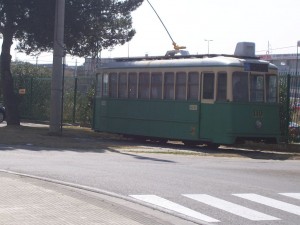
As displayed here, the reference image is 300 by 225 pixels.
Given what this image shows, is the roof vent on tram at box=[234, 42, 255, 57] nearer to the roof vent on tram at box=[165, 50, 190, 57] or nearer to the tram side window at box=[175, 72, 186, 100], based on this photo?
the tram side window at box=[175, 72, 186, 100]

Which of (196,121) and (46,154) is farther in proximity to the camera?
(196,121)

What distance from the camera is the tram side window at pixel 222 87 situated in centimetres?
2256

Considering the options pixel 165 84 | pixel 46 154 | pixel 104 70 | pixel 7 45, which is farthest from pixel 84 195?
pixel 7 45

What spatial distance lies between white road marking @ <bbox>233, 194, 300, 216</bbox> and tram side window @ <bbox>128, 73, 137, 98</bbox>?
1403 cm

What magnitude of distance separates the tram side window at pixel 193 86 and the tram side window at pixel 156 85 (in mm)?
1578

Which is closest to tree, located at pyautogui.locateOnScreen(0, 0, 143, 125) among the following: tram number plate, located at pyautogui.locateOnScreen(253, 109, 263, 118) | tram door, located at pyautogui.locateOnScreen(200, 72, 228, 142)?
tram door, located at pyautogui.locateOnScreen(200, 72, 228, 142)

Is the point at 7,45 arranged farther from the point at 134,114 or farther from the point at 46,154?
the point at 46,154

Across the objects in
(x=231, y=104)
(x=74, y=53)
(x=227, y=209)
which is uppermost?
(x=74, y=53)

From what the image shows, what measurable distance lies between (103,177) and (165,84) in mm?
10953

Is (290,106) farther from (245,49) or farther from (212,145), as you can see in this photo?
(212,145)

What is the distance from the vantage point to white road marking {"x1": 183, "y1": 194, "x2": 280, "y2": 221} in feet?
34.3

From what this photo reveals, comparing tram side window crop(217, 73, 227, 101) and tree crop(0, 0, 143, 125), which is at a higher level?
tree crop(0, 0, 143, 125)

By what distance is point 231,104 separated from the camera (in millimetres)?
22375

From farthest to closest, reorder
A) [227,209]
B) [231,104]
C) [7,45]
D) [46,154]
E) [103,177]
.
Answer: [7,45] → [231,104] → [46,154] → [103,177] → [227,209]
